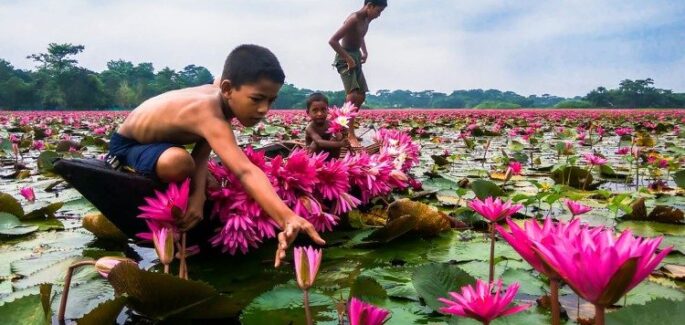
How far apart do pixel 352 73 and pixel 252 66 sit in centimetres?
279

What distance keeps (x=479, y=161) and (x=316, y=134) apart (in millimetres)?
2239

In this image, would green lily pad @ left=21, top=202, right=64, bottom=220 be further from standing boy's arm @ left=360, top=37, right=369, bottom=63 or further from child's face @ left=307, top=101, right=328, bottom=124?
standing boy's arm @ left=360, top=37, right=369, bottom=63

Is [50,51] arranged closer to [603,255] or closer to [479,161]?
[479,161]

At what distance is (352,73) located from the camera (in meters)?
4.27

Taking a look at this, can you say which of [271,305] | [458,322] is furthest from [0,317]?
[458,322]

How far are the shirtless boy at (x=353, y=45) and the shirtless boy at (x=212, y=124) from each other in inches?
100

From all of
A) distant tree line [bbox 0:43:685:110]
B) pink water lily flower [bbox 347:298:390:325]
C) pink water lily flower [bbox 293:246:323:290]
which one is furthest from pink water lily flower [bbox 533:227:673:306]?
distant tree line [bbox 0:43:685:110]

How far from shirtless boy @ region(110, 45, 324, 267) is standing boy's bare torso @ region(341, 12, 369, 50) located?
8.93ft

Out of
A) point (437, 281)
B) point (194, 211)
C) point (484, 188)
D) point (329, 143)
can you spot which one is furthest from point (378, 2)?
point (437, 281)

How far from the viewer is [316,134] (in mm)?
2695

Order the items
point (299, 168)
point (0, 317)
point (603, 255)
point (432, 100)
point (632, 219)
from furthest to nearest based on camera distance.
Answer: point (432, 100) < point (632, 219) < point (299, 168) < point (0, 317) < point (603, 255)

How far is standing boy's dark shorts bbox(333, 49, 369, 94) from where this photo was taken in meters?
4.27

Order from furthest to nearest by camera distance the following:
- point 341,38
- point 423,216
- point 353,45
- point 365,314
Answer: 1. point 353,45
2. point 341,38
3. point 423,216
4. point 365,314

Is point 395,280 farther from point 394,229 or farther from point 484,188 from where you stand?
point 484,188
